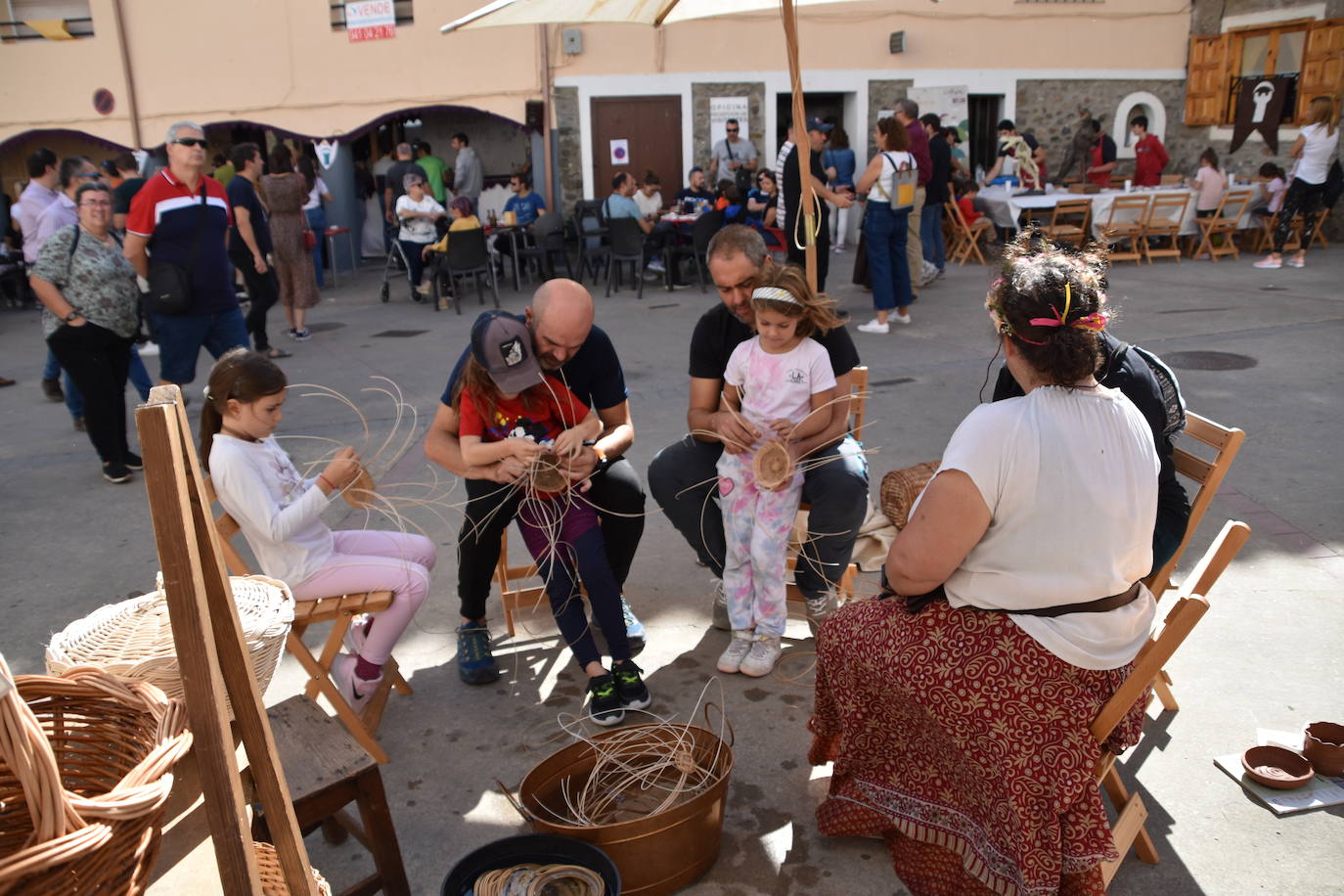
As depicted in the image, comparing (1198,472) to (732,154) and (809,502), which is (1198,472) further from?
(732,154)

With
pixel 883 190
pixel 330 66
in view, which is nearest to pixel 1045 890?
pixel 883 190

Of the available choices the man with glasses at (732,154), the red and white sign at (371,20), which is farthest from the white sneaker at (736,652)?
the red and white sign at (371,20)

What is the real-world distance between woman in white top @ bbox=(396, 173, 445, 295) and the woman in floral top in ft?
20.0

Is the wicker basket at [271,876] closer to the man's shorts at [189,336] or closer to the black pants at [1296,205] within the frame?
the man's shorts at [189,336]

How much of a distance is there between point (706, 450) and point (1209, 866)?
1.92 meters

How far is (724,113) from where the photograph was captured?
45.6 ft

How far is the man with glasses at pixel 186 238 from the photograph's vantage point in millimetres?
5562

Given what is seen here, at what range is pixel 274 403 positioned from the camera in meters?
2.88

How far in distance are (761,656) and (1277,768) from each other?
1453 mm

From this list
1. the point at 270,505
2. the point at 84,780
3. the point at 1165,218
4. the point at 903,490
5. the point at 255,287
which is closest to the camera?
the point at 84,780

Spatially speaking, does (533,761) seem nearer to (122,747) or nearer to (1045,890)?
(1045,890)

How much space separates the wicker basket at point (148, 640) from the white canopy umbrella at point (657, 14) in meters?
2.23

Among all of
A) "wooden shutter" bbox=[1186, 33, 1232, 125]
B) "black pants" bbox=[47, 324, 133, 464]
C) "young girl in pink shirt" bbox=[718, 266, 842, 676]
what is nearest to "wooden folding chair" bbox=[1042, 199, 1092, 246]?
"wooden shutter" bbox=[1186, 33, 1232, 125]

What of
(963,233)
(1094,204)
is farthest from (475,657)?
(1094,204)
